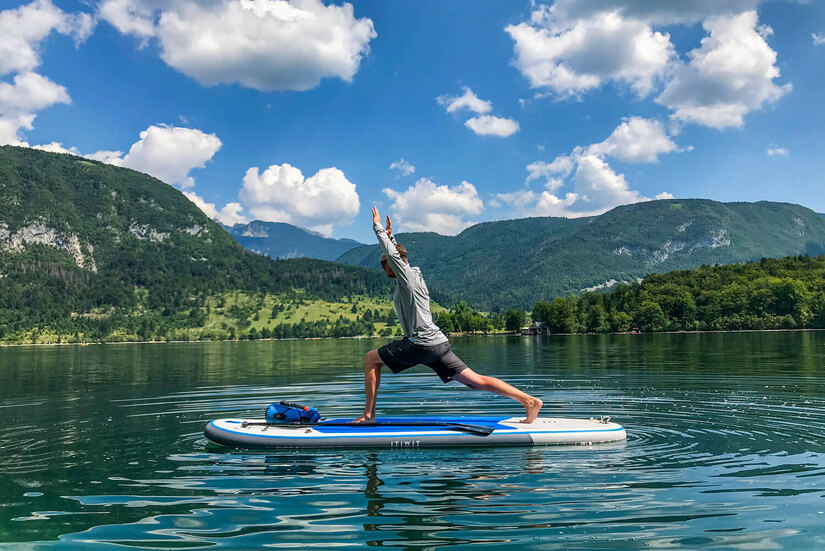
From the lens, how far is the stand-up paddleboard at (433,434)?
44.2 feet

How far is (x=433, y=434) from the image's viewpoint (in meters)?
13.5

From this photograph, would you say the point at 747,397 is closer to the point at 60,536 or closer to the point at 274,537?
the point at 274,537

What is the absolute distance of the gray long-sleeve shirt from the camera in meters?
12.8

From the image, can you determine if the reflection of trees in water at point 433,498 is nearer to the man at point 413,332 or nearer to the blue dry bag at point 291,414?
the man at point 413,332

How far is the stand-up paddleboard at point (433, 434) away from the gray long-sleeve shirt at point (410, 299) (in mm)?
2157

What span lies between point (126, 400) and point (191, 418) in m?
9.23

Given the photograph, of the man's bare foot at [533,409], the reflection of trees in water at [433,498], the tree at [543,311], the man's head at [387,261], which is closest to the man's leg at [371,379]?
the reflection of trees in water at [433,498]

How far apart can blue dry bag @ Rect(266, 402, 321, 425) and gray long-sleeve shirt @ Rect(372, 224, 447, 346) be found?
141 inches

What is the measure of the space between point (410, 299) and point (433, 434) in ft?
10.1

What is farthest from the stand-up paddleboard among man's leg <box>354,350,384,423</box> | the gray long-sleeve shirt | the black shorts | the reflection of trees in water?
the gray long-sleeve shirt

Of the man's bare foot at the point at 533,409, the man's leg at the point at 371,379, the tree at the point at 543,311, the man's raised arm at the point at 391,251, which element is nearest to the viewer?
the man's raised arm at the point at 391,251

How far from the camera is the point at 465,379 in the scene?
43.6 feet

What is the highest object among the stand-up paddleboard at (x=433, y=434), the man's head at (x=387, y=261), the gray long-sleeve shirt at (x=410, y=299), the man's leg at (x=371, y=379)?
the man's head at (x=387, y=261)

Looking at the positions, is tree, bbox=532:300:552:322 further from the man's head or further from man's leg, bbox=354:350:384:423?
the man's head
